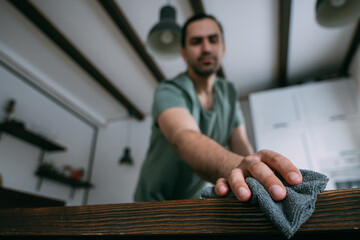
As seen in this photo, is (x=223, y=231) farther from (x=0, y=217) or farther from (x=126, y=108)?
(x=126, y=108)

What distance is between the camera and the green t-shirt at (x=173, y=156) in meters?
1.09

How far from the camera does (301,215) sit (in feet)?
0.97

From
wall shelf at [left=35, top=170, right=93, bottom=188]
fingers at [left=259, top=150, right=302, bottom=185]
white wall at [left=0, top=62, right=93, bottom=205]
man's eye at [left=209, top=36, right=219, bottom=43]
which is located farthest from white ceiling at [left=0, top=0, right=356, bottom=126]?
fingers at [left=259, top=150, right=302, bottom=185]

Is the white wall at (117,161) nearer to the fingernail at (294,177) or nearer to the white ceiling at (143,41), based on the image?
the white ceiling at (143,41)

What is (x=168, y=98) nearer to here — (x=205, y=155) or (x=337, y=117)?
(x=205, y=155)

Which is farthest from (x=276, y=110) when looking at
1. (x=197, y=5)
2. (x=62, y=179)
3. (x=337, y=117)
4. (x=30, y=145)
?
(x=30, y=145)

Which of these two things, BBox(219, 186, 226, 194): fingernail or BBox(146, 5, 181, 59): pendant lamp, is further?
BBox(146, 5, 181, 59): pendant lamp

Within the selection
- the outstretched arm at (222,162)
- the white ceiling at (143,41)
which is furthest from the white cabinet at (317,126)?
the outstretched arm at (222,162)

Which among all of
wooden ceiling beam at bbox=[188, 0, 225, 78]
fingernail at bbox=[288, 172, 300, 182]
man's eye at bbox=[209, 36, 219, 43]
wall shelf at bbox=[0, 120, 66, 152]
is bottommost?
fingernail at bbox=[288, 172, 300, 182]

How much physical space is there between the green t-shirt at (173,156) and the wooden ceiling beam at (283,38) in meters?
1.79

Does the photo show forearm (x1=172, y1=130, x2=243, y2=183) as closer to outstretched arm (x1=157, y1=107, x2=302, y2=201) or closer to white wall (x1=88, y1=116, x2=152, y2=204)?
outstretched arm (x1=157, y1=107, x2=302, y2=201)

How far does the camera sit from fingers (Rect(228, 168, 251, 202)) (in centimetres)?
34

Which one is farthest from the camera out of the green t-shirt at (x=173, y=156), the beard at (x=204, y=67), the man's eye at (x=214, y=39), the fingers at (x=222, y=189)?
the man's eye at (x=214, y=39)

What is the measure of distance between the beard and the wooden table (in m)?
0.96
